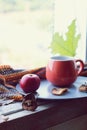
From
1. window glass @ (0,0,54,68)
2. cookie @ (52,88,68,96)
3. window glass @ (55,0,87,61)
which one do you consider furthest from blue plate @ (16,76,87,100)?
window glass @ (55,0,87,61)

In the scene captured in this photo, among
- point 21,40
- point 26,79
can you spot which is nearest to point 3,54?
point 21,40

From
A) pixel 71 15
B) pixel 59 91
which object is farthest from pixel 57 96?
pixel 71 15

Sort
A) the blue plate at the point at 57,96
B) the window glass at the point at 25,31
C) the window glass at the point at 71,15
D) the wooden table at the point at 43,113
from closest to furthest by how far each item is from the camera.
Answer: the wooden table at the point at 43,113 < the blue plate at the point at 57,96 < the window glass at the point at 25,31 < the window glass at the point at 71,15

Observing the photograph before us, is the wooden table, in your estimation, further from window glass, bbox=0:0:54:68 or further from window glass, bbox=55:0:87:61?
window glass, bbox=55:0:87:61

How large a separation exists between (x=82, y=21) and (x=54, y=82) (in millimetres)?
454

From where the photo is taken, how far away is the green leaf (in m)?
1.12

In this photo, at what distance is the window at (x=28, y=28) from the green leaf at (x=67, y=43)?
5 centimetres

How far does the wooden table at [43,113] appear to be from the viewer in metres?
0.74

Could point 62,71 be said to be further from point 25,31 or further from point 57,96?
point 25,31

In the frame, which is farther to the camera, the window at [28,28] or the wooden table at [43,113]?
the window at [28,28]

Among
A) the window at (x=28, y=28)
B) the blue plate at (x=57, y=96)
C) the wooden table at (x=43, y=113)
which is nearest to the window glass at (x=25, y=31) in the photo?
the window at (x=28, y=28)

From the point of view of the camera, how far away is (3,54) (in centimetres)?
104

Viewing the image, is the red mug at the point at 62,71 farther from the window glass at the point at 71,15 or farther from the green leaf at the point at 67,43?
the window glass at the point at 71,15

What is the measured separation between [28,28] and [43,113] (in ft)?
1.40
